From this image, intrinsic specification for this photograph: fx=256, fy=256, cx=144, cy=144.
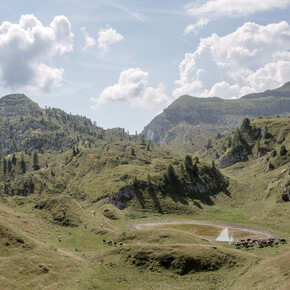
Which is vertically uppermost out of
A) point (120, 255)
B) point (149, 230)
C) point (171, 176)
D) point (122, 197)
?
point (171, 176)

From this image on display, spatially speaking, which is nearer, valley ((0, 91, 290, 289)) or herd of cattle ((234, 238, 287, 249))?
valley ((0, 91, 290, 289))

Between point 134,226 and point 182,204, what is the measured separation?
38.1 meters

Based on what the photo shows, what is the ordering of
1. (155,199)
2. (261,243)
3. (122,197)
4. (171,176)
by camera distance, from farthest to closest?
(171,176)
(122,197)
(155,199)
(261,243)

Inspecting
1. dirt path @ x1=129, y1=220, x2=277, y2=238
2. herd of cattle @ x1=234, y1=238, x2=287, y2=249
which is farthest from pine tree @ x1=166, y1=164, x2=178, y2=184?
herd of cattle @ x1=234, y1=238, x2=287, y2=249

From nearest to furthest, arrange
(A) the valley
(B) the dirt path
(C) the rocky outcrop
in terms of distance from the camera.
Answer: (A) the valley < (B) the dirt path < (C) the rocky outcrop

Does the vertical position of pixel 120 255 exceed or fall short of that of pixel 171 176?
it falls short

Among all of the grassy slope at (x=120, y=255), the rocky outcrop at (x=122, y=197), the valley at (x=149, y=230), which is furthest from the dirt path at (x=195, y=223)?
the rocky outcrop at (x=122, y=197)

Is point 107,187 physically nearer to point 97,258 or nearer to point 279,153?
point 97,258

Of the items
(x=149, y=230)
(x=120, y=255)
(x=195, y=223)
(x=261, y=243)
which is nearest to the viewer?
(x=120, y=255)

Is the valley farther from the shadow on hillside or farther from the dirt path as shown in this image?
the shadow on hillside

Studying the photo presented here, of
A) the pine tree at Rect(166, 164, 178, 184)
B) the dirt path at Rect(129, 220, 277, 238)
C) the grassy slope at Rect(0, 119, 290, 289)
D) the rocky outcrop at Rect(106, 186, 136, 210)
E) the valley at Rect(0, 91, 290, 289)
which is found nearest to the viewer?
the grassy slope at Rect(0, 119, 290, 289)

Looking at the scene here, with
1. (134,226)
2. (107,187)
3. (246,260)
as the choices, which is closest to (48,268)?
(246,260)

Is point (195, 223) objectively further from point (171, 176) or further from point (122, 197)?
point (171, 176)

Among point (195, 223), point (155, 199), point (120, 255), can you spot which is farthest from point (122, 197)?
point (120, 255)
